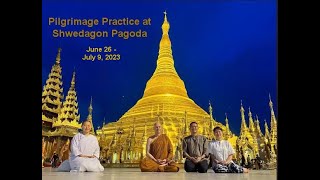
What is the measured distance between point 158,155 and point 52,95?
127 centimetres

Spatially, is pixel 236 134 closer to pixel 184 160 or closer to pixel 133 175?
pixel 184 160

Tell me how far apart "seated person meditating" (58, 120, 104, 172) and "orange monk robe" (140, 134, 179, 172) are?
0.46 meters

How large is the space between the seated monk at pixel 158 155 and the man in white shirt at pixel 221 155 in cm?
40

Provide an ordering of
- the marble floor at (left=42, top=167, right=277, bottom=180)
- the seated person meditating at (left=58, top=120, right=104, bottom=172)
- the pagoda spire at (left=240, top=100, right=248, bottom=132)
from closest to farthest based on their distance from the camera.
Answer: the marble floor at (left=42, top=167, right=277, bottom=180)
the seated person meditating at (left=58, top=120, right=104, bottom=172)
the pagoda spire at (left=240, top=100, right=248, bottom=132)

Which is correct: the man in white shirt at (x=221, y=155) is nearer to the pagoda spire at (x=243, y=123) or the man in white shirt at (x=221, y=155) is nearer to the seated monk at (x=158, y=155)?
the pagoda spire at (x=243, y=123)

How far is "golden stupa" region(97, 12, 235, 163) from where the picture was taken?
4.86 meters

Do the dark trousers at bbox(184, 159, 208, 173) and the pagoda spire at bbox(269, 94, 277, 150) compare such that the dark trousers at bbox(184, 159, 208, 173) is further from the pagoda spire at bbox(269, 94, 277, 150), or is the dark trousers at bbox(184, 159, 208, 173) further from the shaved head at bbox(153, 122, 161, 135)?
the pagoda spire at bbox(269, 94, 277, 150)

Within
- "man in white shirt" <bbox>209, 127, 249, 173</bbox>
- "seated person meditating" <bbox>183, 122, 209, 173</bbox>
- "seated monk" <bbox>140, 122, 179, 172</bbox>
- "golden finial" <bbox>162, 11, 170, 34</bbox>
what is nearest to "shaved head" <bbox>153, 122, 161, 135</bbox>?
"seated monk" <bbox>140, 122, 179, 172</bbox>

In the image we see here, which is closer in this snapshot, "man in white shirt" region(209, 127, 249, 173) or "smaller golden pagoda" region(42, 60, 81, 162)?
"man in white shirt" region(209, 127, 249, 173)

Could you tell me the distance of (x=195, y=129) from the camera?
16.0 feet

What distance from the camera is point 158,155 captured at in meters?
4.83

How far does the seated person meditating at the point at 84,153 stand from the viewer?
473 centimetres

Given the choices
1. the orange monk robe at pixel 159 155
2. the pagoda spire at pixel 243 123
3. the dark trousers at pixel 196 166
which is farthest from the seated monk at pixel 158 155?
the pagoda spire at pixel 243 123

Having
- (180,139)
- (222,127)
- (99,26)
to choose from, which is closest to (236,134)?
(222,127)
